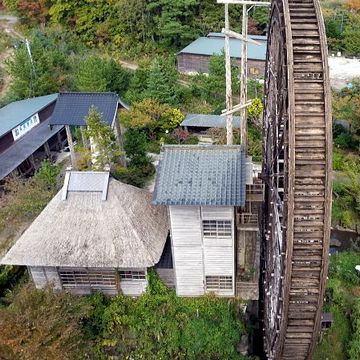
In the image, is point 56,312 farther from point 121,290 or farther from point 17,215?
point 17,215

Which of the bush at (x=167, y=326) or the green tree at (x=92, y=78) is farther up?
the green tree at (x=92, y=78)

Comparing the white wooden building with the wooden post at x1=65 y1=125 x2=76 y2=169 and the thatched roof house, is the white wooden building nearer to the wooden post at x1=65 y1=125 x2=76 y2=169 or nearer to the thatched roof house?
the thatched roof house

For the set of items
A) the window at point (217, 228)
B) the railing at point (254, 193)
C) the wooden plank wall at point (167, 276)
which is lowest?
the wooden plank wall at point (167, 276)

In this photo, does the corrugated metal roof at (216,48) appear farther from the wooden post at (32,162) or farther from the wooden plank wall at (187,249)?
the wooden plank wall at (187,249)

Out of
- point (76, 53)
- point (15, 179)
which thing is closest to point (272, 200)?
point (15, 179)

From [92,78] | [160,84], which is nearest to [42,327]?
[92,78]

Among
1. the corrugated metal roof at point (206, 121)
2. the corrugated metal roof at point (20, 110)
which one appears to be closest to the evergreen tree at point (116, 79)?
the corrugated metal roof at point (20, 110)

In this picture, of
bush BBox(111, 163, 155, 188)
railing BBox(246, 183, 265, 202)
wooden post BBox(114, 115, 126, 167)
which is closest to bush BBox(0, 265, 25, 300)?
bush BBox(111, 163, 155, 188)
